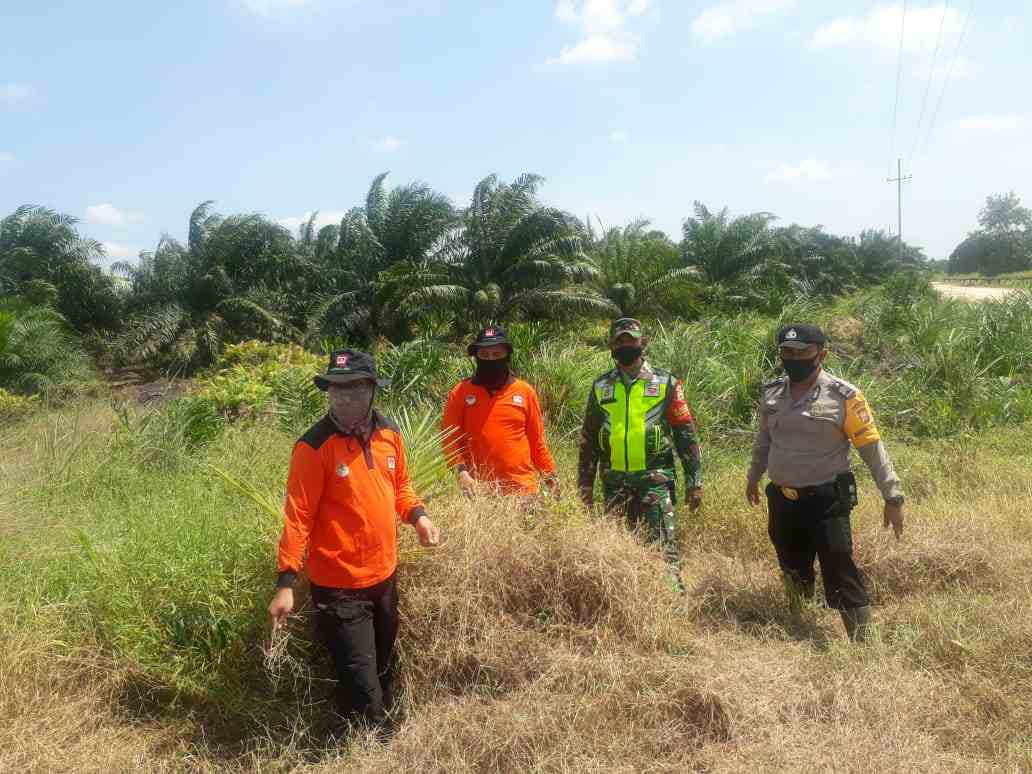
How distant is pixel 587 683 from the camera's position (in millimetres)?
3295

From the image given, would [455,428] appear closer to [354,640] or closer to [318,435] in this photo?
[318,435]

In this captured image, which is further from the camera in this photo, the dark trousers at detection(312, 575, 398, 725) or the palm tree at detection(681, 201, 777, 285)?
the palm tree at detection(681, 201, 777, 285)

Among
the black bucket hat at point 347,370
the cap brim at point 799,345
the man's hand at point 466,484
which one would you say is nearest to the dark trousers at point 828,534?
the cap brim at point 799,345

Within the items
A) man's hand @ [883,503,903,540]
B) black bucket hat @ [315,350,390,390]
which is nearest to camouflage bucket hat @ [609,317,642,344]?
man's hand @ [883,503,903,540]

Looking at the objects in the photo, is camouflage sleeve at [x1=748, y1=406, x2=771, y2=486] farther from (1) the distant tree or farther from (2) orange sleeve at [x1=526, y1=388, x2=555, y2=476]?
(1) the distant tree

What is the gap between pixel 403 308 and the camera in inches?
534

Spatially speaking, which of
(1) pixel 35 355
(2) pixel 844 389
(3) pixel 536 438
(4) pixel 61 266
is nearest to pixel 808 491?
(2) pixel 844 389

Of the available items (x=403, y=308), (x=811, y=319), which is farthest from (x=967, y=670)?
(x=403, y=308)

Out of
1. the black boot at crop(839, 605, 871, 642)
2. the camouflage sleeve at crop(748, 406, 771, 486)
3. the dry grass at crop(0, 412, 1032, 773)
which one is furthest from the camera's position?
the camouflage sleeve at crop(748, 406, 771, 486)

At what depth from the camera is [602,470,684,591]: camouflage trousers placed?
445 centimetres

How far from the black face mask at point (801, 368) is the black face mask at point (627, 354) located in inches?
31.5

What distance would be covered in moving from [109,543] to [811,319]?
1118cm

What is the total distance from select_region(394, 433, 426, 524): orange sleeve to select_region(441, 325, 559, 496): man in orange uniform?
0.85 m

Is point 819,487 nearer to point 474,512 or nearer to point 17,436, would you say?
point 474,512
